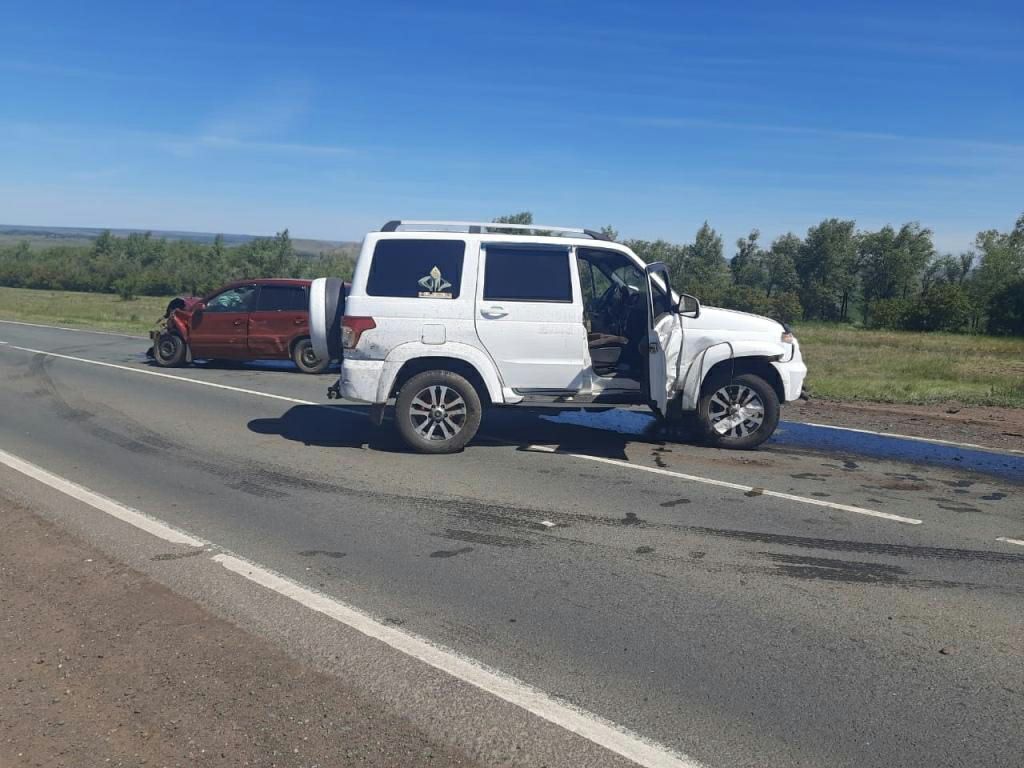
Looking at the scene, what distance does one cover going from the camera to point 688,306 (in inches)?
353

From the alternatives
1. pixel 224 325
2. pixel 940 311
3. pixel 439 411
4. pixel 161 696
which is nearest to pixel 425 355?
pixel 439 411

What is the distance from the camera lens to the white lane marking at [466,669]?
138 inches

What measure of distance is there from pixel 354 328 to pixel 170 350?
10.4 metres

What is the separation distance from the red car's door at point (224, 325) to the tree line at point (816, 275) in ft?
39.1

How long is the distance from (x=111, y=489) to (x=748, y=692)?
589cm

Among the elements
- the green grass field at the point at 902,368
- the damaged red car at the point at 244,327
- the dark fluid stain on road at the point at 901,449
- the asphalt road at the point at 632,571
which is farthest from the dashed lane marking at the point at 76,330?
the dark fluid stain on road at the point at 901,449

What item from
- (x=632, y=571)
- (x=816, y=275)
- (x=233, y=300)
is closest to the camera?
(x=632, y=571)

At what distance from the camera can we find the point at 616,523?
6.70 meters

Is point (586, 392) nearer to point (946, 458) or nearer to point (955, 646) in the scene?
point (946, 458)

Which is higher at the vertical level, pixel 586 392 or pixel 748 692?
pixel 586 392

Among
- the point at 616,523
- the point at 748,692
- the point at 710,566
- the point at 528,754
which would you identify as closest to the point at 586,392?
the point at 616,523

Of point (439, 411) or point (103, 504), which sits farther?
point (439, 411)

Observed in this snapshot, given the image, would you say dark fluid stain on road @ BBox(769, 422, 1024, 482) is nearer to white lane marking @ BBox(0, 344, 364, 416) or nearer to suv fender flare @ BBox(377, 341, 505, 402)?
suv fender flare @ BBox(377, 341, 505, 402)

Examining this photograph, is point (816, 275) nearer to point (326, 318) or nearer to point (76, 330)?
point (76, 330)
